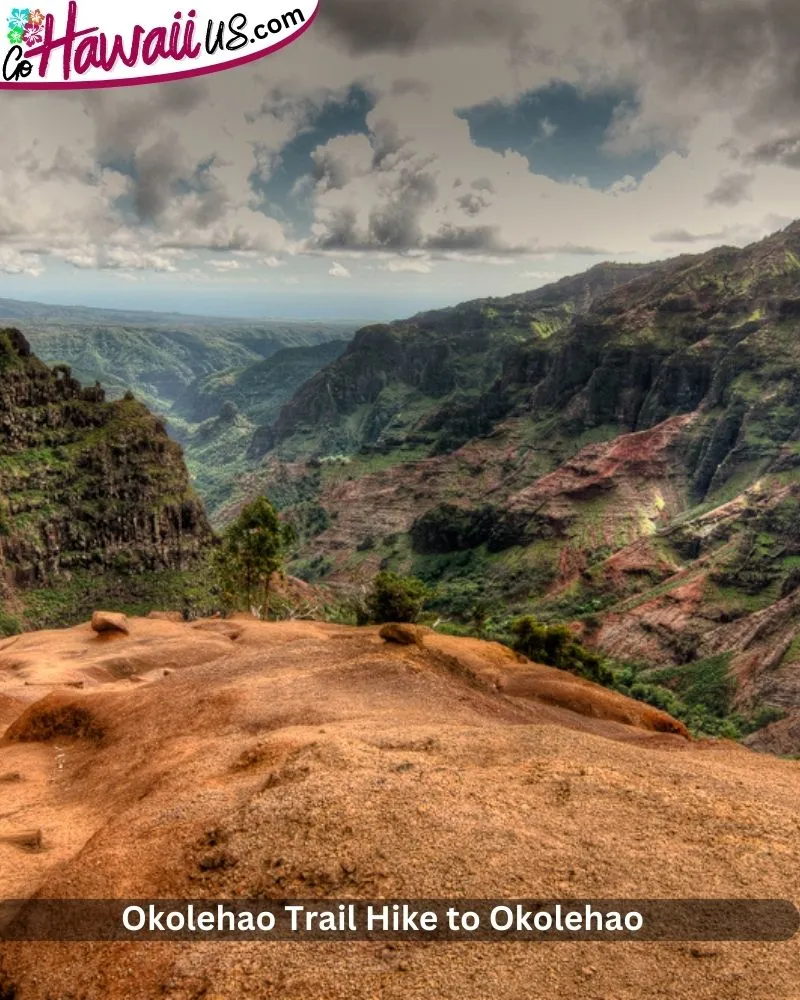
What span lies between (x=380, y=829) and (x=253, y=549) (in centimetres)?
6604

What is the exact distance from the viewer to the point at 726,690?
90.1 meters

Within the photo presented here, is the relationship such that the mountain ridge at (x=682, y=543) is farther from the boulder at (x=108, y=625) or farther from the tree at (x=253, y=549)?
the boulder at (x=108, y=625)

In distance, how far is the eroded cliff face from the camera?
120562 mm

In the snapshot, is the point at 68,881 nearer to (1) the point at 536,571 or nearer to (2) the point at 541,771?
(2) the point at 541,771

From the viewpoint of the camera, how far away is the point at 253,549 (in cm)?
8044

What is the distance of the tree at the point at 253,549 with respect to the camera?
79.8 meters

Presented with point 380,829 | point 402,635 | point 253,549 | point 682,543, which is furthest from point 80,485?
point 380,829

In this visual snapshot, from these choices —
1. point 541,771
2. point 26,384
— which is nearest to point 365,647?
point 541,771

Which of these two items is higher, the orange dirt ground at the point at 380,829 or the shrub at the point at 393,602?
the orange dirt ground at the point at 380,829
